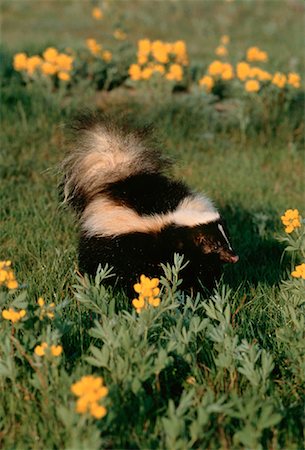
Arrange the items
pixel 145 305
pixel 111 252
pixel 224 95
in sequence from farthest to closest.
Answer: pixel 224 95
pixel 111 252
pixel 145 305

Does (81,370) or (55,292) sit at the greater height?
(81,370)

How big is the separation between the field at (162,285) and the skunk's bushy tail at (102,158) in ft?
0.92

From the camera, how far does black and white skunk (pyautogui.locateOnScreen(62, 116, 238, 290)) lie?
4.10 m

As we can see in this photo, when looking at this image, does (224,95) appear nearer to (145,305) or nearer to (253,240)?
(253,240)

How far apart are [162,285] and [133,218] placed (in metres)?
0.45

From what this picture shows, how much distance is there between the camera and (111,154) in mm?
4402

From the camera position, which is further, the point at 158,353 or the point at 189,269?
the point at 189,269

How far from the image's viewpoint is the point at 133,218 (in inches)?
162

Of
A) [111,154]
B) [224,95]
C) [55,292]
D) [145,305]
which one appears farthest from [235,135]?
[145,305]

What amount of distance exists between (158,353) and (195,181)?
3.48 meters

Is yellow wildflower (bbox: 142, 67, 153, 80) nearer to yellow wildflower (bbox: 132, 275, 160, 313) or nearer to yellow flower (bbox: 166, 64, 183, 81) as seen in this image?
yellow flower (bbox: 166, 64, 183, 81)

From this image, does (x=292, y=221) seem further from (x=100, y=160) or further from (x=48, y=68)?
(x=48, y=68)

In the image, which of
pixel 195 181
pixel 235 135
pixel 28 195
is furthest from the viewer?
pixel 235 135

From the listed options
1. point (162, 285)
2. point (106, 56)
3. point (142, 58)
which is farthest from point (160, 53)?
point (162, 285)
